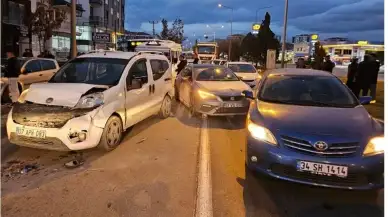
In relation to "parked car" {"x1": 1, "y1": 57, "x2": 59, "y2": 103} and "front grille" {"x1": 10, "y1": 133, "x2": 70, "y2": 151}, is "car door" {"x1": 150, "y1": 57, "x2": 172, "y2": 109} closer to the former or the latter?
"front grille" {"x1": 10, "y1": 133, "x2": 70, "y2": 151}

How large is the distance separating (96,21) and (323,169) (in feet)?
180

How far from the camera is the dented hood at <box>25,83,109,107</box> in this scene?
17.5 feet

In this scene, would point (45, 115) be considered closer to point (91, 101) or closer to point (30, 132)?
point (30, 132)

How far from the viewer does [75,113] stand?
524 centimetres

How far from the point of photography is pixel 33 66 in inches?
490

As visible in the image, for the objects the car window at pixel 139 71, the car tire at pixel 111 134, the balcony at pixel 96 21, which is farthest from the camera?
the balcony at pixel 96 21

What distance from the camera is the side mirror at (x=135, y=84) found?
6.43m

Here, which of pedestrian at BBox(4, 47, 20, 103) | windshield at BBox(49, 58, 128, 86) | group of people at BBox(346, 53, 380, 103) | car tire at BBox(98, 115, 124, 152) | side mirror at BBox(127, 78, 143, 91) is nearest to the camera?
car tire at BBox(98, 115, 124, 152)

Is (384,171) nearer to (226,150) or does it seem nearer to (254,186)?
(254,186)

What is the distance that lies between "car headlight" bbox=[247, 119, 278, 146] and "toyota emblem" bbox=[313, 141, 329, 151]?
0.45 metres

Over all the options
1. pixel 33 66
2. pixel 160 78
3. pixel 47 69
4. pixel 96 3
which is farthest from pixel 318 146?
pixel 96 3

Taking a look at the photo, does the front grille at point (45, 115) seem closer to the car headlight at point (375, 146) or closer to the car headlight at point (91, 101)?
the car headlight at point (91, 101)

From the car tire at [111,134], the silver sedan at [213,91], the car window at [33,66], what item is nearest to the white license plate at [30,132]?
the car tire at [111,134]

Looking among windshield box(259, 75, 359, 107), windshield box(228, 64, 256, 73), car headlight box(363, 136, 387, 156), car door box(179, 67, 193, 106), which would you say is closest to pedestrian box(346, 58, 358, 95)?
windshield box(228, 64, 256, 73)
